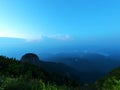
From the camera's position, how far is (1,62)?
23.0 metres

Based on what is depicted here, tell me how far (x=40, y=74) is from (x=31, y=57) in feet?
87.5

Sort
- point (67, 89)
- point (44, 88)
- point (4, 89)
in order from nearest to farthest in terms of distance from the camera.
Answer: point (4, 89)
point (44, 88)
point (67, 89)

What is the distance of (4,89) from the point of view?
10062 mm

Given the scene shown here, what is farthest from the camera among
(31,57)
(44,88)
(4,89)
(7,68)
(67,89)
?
(31,57)

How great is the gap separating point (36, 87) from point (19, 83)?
69 cm

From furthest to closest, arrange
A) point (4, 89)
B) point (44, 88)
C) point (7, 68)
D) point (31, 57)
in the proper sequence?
1. point (31, 57)
2. point (7, 68)
3. point (44, 88)
4. point (4, 89)

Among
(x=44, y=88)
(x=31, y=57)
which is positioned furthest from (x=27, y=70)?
(x=31, y=57)

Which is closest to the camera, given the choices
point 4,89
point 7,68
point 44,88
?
point 4,89

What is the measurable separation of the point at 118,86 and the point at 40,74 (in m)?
10.9

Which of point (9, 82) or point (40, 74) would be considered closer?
point (9, 82)

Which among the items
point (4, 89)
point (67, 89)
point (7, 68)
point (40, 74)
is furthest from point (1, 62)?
point (4, 89)

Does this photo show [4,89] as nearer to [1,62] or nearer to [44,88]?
[44,88]

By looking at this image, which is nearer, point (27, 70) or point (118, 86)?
point (118, 86)

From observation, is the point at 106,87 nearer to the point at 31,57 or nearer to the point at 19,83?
the point at 19,83
